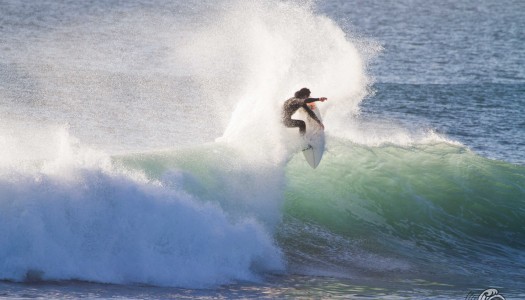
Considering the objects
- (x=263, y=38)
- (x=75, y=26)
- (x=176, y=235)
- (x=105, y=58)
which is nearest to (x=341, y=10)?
(x=75, y=26)

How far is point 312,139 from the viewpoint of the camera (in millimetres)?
20625

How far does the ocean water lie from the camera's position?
16.2 m

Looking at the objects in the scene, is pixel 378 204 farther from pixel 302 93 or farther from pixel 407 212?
pixel 302 93

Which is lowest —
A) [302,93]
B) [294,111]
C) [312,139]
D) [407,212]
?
[407,212]

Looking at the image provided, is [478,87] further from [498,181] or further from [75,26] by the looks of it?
[75,26]

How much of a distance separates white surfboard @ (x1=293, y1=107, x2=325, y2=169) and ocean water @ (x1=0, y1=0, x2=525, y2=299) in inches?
17.2

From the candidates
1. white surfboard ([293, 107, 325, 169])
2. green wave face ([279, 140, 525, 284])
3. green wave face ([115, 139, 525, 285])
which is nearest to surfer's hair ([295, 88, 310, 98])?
white surfboard ([293, 107, 325, 169])

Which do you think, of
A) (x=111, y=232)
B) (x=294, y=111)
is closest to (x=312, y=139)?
(x=294, y=111)

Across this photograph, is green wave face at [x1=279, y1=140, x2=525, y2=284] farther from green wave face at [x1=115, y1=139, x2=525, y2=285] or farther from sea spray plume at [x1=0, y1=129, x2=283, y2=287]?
sea spray plume at [x1=0, y1=129, x2=283, y2=287]

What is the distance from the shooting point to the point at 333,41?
83.5 ft

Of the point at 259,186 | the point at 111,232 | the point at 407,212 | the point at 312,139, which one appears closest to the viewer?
the point at 111,232

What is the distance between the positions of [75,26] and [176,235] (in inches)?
1668

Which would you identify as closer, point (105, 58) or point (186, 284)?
point (186, 284)

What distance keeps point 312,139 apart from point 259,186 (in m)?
1.69
